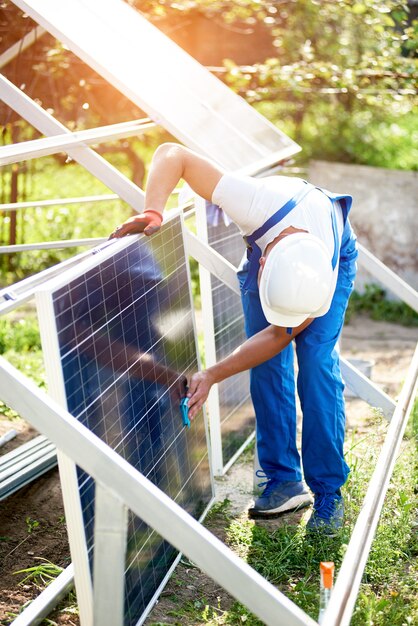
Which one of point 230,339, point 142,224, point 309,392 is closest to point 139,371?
point 142,224

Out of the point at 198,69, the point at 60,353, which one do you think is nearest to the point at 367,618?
the point at 60,353

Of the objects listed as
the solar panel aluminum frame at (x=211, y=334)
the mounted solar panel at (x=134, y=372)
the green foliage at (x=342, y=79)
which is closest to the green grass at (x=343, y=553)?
the mounted solar panel at (x=134, y=372)

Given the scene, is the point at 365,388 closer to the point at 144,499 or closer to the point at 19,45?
the point at 144,499

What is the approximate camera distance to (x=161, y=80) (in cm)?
403

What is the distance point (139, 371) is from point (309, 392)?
2.52 feet

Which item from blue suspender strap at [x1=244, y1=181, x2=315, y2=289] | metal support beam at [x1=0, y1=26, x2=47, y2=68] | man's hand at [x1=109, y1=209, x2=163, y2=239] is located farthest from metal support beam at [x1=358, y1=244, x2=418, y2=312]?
metal support beam at [x1=0, y1=26, x2=47, y2=68]

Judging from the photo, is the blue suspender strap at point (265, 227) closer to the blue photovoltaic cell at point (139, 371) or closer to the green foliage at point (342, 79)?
the blue photovoltaic cell at point (139, 371)

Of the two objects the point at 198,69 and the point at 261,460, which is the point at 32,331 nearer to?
the point at 198,69

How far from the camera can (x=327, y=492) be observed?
3.28 meters

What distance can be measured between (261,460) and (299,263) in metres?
1.14

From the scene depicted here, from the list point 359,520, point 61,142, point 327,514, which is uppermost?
point 61,142

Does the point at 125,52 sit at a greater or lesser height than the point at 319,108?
greater

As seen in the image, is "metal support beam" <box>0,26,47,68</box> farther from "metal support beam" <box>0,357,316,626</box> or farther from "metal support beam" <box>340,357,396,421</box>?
"metal support beam" <box>0,357,316,626</box>

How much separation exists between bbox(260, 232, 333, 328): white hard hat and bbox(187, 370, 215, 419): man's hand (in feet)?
1.09
